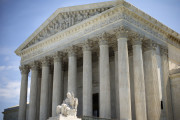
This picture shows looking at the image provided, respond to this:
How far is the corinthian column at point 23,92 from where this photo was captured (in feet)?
128

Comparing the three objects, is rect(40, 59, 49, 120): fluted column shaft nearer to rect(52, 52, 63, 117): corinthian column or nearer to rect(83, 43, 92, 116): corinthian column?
rect(52, 52, 63, 117): corinthian column

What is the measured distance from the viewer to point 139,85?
27.1m

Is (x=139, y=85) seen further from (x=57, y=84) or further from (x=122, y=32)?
(x=57, y=84)

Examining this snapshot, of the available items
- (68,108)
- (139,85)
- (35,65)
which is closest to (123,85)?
(139,85)

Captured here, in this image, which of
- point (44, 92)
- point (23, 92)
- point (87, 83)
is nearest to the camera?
point (87, 83)

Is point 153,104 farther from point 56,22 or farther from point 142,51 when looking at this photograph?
point 56,22

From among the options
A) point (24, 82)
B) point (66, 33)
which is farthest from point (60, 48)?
point (24, 82)

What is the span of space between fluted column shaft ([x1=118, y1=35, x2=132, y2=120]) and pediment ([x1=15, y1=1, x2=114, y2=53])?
217 inches

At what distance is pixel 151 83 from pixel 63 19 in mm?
15443

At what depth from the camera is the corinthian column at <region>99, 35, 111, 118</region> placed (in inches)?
1052

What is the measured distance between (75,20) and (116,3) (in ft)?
24.5

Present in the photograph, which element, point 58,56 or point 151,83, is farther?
point 58,56

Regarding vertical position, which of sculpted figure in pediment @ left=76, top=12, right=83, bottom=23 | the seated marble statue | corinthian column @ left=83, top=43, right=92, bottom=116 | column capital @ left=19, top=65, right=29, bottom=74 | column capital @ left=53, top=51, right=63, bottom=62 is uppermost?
sculpted figure in pediment @ left=76, top=12, right=83, bottom=23

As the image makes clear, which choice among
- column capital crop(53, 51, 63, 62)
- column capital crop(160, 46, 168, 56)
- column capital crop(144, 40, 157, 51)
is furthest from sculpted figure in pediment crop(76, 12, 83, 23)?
column capital crop(160, 46, 168, 56)
